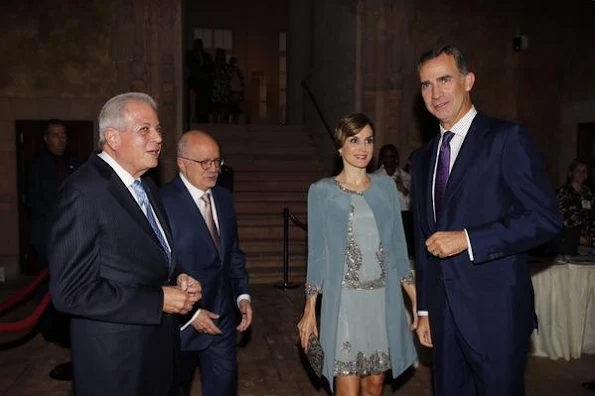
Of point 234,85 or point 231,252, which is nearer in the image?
point 231,252

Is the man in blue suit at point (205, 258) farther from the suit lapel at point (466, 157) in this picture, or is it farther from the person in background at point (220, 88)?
the person in background at point (220, 88)

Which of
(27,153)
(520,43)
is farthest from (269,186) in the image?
(520,43)

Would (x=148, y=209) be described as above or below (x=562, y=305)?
above

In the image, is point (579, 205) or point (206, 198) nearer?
point (206, 198)

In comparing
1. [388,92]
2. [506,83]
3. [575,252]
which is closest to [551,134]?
[506,83]

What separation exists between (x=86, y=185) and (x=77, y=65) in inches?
311

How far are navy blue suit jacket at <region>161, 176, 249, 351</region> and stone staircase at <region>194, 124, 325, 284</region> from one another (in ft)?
17.4

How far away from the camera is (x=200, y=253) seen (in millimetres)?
2967

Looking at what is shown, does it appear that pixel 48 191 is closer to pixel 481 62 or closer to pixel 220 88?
pixel 481 62

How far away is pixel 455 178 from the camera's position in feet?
7.86

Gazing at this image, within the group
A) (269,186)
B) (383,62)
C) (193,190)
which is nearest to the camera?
(193,190)

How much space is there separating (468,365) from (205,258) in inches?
58.3

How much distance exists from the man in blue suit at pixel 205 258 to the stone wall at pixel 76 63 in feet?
20.0

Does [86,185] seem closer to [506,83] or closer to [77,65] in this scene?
[77,65]
